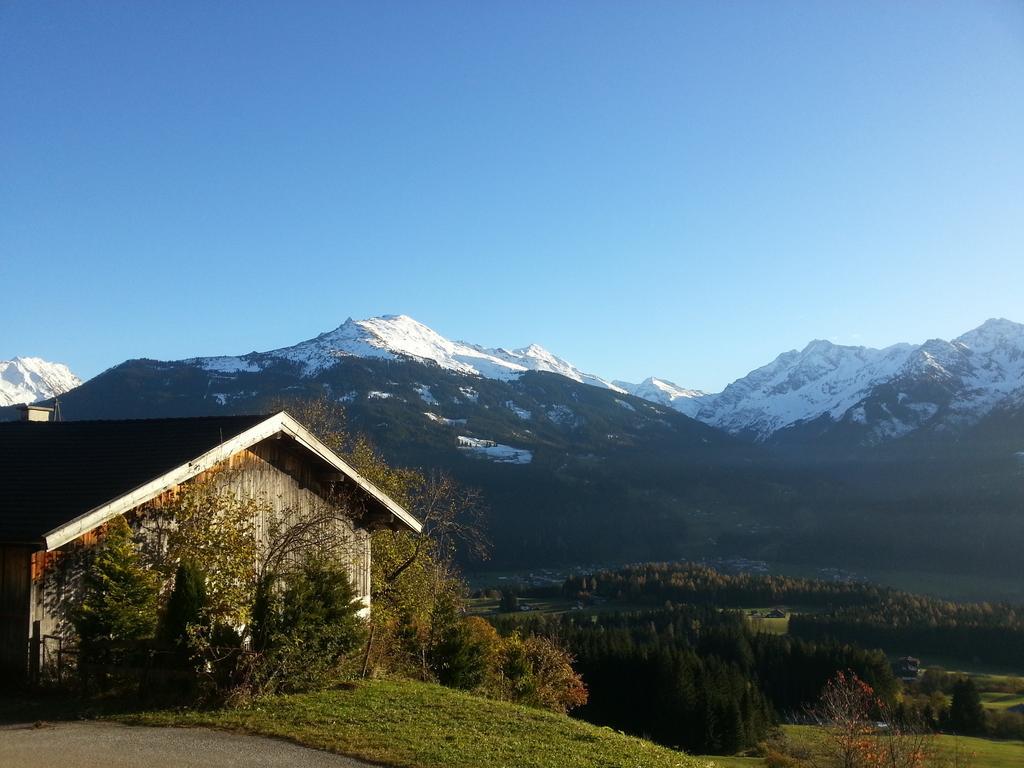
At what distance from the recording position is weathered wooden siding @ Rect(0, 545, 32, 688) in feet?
48.9

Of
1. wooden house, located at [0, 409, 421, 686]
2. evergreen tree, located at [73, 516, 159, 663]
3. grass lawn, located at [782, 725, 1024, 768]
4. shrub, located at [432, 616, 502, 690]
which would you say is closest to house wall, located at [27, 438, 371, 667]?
wooden house, located at [0, 409, 421, 686]

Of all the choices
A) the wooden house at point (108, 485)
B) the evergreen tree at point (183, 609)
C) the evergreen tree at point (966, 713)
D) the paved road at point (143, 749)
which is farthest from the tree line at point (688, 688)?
the paved road at point (143, 749)

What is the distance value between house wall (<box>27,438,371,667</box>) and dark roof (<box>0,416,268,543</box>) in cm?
68

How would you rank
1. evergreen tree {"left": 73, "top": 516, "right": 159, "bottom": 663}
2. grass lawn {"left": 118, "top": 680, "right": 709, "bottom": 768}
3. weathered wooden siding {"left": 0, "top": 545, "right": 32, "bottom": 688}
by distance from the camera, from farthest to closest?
weathered wooden siding {"left": 0, "top": 545, "right": 32, "bottom": 688} < evergreen tree {"left": 73, "top": 516, "right": 159, "bottom": 663} < grass lawn {"left": 118, "top": 680, "right": 709, "bottom": 768}

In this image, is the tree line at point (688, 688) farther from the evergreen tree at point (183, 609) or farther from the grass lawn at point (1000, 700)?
the evergreen tree at point (183, 609)

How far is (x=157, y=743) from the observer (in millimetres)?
11789

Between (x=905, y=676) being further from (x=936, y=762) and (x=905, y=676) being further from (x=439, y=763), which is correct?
(x=439, y=763)

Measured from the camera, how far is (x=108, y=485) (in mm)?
16141

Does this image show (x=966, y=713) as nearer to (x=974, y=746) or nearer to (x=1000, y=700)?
(x=974, y=746)

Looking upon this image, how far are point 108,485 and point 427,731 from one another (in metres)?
8.17

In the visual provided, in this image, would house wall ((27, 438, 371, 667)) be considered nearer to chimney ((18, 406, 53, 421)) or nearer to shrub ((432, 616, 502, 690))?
shrub ((432, 616, 502, 690))

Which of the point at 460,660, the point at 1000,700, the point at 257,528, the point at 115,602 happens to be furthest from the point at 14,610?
the point at 1000,700

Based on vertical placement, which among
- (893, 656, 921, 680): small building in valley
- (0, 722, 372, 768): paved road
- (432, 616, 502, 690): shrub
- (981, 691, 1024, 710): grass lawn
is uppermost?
(0, 722, 372, 768): paved road

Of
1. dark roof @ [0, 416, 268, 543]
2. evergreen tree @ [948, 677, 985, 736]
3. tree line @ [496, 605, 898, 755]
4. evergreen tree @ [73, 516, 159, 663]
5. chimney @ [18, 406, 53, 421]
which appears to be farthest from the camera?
evergreen tree @ [948, 677, 985, 736]
